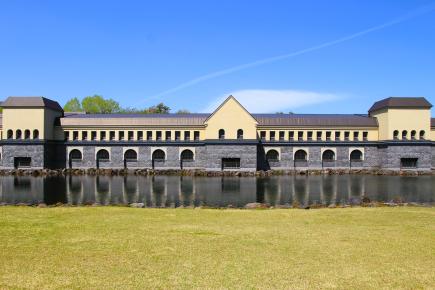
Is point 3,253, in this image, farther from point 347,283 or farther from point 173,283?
point 347,283

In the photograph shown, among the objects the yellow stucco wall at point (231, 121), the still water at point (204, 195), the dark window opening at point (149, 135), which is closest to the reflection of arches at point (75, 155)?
the dark window opening at point (149, 135)

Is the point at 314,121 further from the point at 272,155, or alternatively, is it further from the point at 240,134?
the point at 240,134

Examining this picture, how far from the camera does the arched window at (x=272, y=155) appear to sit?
2729 inches

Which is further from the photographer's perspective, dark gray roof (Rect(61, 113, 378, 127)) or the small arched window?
dark gray roof (Rect(61, 113, 378, 127))

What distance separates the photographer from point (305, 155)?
230ft

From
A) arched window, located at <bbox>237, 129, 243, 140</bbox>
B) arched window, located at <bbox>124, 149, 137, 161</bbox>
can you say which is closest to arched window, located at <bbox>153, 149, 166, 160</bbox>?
arched window, located at <bbox>124, 149, 137, 161</bbox>

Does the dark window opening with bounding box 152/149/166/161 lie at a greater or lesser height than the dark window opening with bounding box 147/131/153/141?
lesser

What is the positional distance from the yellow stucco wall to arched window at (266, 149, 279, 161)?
20.9ft

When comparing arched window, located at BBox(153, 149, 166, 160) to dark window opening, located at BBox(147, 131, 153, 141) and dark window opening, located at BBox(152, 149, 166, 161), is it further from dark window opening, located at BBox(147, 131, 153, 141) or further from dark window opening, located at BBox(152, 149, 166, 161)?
dark window opening, located at BBox(147, 131, 153, 141)

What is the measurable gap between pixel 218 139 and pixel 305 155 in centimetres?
1650

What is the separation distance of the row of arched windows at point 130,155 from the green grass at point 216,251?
4851 centimetres

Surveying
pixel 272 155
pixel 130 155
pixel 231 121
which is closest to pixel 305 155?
pixel 272 155

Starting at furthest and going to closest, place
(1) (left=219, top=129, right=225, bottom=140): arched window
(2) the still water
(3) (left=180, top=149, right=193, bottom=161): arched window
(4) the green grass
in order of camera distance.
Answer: (3) (left=180, top=149, right=193, bottom=161): arched window < (1) (left=219, top=129, right=225, bottom=140): arched window < (2) the still water < (4) the green grass

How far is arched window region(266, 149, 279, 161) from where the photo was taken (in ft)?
227
